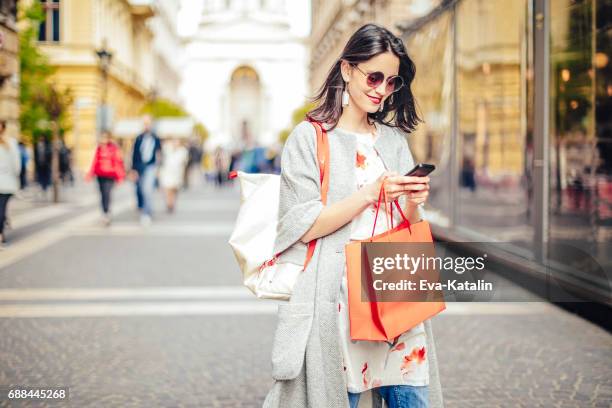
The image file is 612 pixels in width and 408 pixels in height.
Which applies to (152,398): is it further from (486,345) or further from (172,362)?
(486,345)

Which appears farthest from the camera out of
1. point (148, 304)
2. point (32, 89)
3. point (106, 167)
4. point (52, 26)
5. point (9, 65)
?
point (52, 26)

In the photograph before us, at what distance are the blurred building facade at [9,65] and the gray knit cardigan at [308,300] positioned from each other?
14.8 metres

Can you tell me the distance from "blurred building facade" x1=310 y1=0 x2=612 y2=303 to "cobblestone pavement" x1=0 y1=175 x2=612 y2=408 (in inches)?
26.6

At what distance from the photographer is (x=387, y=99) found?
109 inches

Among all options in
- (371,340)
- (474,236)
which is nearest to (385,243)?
(371,340)

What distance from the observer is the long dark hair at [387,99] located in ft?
8.28

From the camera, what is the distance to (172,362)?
5.08 metres

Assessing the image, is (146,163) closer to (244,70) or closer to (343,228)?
(343,228)

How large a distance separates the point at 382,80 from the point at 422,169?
0.43 meters

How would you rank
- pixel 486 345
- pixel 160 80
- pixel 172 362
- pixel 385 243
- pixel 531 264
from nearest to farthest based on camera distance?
pixel 385 243
pixel 172 362
pixel 486 345
pixel 531 264
pixel 160 80

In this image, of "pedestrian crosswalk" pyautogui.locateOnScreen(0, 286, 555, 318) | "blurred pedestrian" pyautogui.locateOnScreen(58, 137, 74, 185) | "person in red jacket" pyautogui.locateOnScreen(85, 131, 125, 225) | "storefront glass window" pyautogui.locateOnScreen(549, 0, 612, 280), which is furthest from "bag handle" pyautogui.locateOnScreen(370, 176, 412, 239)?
"blurred pedestrian" pyautogui.locateOnScreen(58, 137, 74, 185)

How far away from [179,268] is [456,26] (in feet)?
19.0

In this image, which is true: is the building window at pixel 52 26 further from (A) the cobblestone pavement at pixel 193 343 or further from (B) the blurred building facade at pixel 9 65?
(A) the cobblestone pavement at pixel 193 343

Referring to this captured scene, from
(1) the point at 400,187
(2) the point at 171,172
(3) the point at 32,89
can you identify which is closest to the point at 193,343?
(1) the point at 400,187
